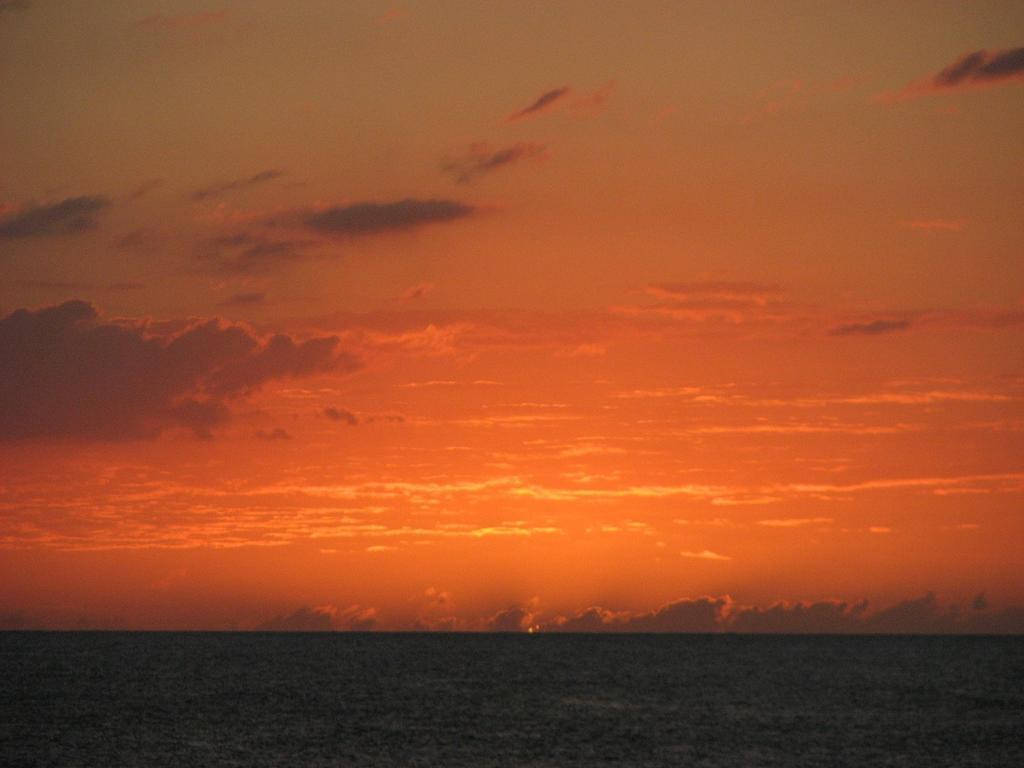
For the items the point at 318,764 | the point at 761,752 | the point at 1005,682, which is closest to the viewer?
the point at 318,764

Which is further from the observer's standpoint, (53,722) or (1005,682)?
(1005,682)

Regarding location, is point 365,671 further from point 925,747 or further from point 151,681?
point 925,747

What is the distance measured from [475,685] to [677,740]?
69.1m

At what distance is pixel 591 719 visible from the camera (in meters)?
115

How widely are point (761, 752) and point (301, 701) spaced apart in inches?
2170

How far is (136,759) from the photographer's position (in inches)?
3268

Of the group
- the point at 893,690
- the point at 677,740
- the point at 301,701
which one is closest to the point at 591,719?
the point at 677,740

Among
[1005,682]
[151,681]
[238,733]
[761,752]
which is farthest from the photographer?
[1005,682]

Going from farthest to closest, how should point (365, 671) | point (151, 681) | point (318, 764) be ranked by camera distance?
point (365, 671) → point (151, 681) → point (318, 764)

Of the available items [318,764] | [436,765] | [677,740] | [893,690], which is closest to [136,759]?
[318,764]

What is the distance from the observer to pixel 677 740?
9831cm

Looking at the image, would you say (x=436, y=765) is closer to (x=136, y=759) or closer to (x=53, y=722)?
(x=136, y=759)

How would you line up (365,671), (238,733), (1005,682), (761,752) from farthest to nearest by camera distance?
(365,671)
(1005,682)
(238,733)
(761,752)

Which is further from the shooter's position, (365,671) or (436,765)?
(365,671)
